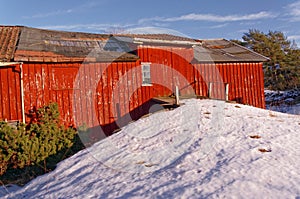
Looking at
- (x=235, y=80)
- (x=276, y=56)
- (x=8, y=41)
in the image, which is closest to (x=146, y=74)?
(x=235, y=80)

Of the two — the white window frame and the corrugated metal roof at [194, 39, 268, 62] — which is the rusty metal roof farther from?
the white window frame

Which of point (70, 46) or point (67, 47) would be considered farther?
point (70, 46)

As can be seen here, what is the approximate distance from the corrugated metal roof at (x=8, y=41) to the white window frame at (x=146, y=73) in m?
5.32

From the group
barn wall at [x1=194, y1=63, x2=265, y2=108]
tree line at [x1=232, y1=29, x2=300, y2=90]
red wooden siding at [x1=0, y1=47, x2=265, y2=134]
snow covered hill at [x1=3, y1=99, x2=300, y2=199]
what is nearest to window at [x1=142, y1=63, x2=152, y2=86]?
red wooden siding at [x1=0, y1=47, x2=265, y2=134]

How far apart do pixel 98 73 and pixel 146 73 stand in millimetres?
2331

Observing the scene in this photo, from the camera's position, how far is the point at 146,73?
12.4m

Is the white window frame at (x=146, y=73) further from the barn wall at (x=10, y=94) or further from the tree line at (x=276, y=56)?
the tree line at (x=276, y=56)

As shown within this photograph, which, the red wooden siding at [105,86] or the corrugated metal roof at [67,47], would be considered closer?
the red wooden siding at [105,86]

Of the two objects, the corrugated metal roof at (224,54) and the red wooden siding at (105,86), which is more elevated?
the corrugated metal roof at (224,54)

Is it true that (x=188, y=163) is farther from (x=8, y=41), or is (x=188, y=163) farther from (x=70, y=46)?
(x=8, y=41)

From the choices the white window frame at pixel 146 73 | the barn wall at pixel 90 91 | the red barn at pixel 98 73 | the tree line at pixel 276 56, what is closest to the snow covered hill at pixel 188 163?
the barn wall at pixel 90 91

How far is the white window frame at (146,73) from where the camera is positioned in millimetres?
12232

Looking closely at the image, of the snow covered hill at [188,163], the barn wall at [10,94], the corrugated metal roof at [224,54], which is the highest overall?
the corrugated metal roof at [224,54]

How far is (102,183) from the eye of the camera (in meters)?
5.37
